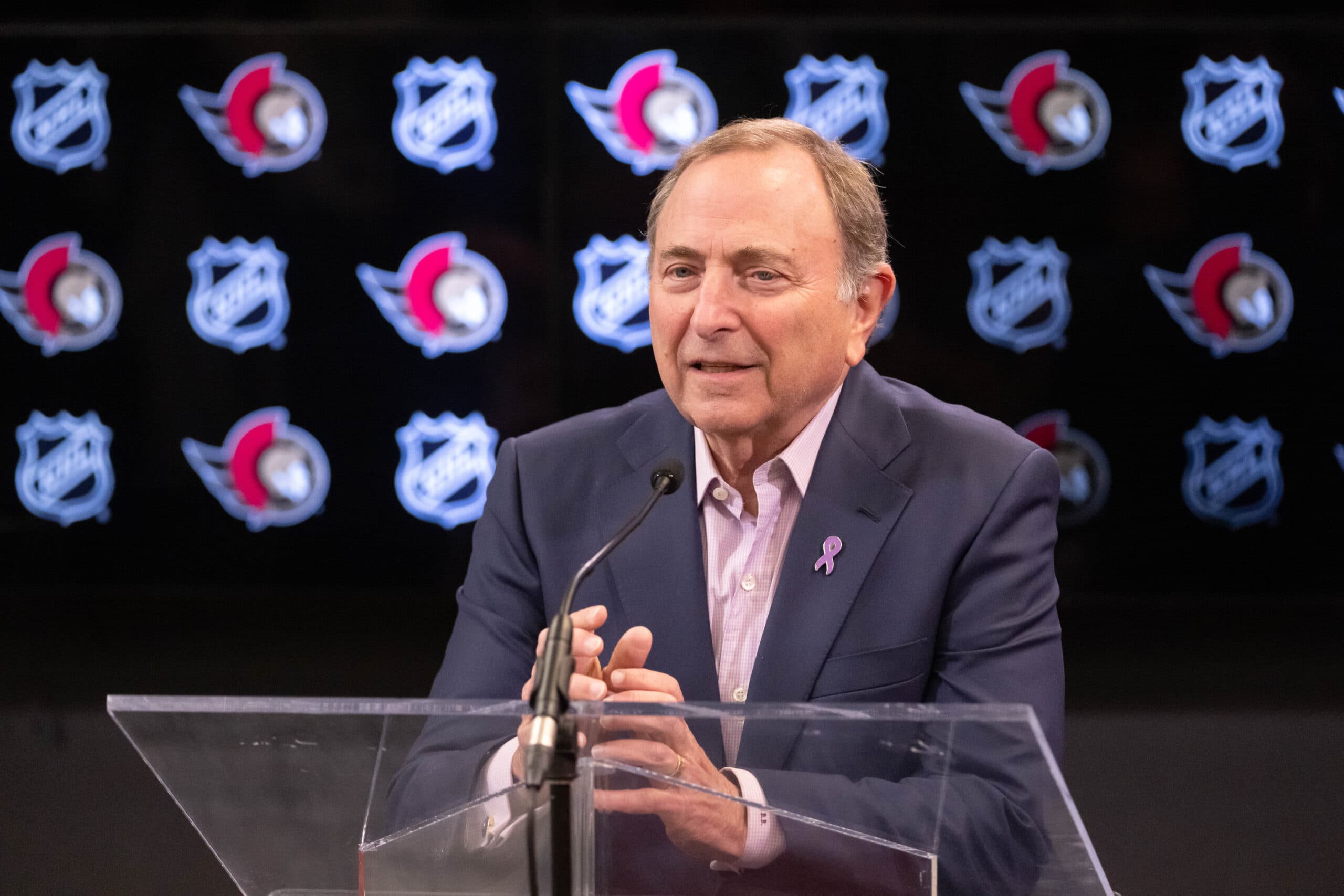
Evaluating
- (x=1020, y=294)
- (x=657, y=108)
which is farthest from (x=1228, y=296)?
(x=657, y=108)

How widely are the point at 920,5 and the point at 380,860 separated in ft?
13.2

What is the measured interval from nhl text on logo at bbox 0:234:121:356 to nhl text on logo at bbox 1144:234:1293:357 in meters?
3.76

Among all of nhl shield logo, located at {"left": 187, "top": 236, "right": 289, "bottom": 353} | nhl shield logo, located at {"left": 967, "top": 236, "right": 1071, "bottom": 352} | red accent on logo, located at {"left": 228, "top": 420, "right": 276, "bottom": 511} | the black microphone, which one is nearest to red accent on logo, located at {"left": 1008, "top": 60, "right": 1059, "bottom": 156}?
nhl shield logo, located at {"left": 967, "top": 236, "right": 1071, "bottom": 352}

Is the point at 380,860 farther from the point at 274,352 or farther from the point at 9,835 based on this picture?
the point at 274,352

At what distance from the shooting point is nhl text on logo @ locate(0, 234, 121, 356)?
475cm

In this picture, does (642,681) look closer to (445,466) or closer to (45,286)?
(445,466)

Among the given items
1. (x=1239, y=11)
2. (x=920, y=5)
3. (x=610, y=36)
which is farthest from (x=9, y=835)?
(x=1239, y=11)

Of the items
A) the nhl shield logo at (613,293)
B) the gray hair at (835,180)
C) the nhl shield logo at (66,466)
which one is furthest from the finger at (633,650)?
the nhl shield logo at (66,466)

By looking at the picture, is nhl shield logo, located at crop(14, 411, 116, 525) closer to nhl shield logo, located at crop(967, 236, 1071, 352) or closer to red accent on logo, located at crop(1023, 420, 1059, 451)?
nhl shield logo, located at crop(967, 236, 1071, 352)

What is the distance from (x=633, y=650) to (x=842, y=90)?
3503 millimetres

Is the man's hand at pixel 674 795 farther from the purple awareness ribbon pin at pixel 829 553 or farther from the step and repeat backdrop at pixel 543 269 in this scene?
the step and repeat backdrop at pixel 543 269

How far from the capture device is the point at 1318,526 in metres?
4.57

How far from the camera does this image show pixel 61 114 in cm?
471

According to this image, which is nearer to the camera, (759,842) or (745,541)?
(759,842)
